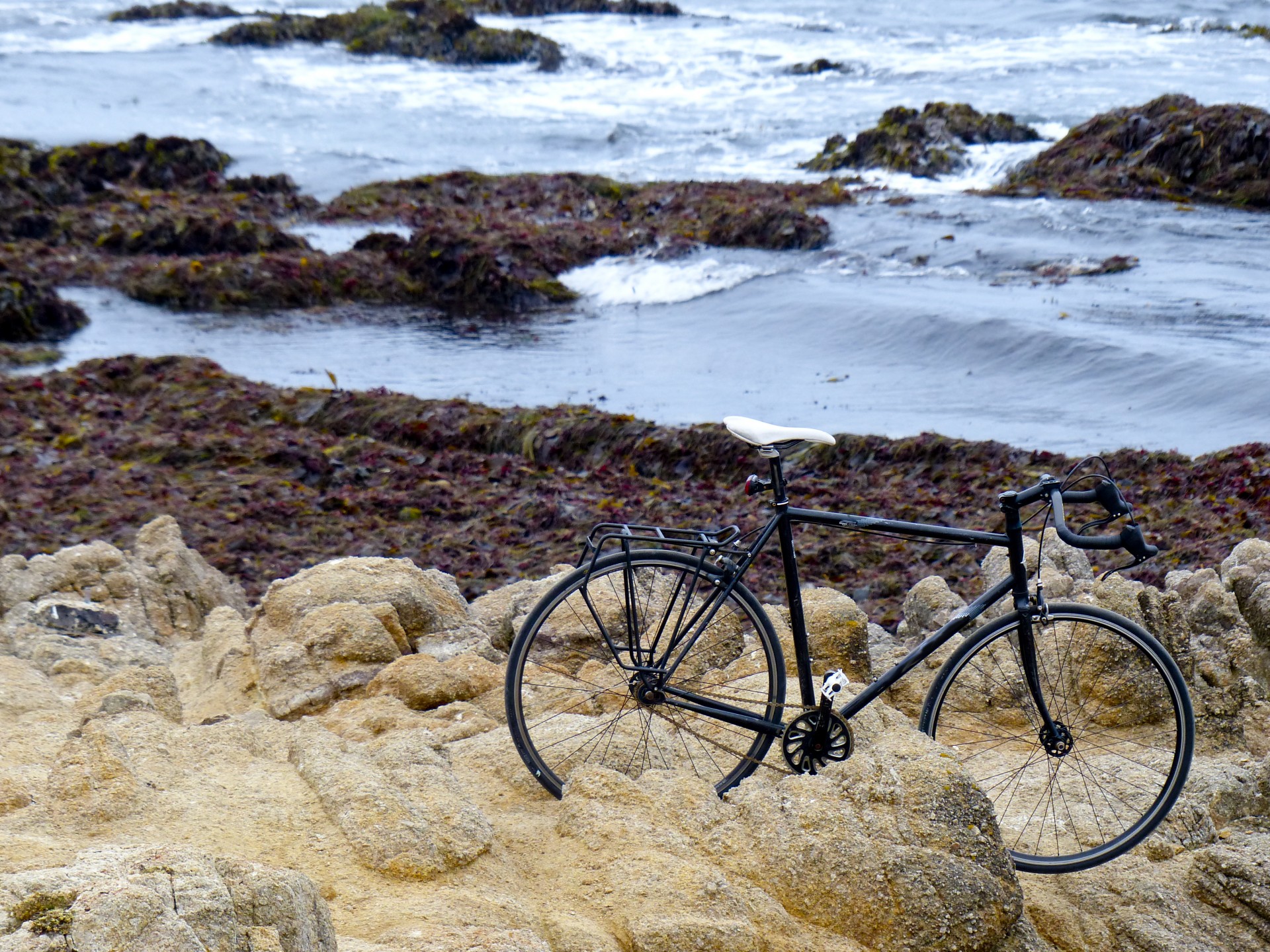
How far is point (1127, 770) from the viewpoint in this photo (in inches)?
154

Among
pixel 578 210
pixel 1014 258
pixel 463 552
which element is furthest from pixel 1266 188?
pixel 463 552

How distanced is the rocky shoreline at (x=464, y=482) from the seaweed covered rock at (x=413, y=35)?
28.5 metres

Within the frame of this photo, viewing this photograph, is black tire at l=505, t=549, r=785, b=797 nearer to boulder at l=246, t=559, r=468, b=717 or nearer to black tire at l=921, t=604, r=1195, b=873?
black tire at l=921, t=604, r=1195, b=873

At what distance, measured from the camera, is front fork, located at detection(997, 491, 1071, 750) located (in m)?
3.69

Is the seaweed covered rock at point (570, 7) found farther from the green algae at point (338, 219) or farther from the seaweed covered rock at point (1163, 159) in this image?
the seaweed covered rock at point (1163, 159)

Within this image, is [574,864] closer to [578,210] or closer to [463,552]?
[463,552]

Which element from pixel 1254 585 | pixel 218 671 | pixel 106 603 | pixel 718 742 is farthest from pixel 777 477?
pixel 106 603

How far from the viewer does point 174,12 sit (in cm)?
4481

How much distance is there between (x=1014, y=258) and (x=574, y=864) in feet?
52.0

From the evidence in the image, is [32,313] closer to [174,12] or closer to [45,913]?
[45,913]

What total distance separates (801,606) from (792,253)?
51.3 ft

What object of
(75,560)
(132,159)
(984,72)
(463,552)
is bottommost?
(463,552)

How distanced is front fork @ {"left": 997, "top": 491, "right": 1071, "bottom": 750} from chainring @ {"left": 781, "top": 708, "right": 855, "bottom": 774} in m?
0.68

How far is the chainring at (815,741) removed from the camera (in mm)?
3795
